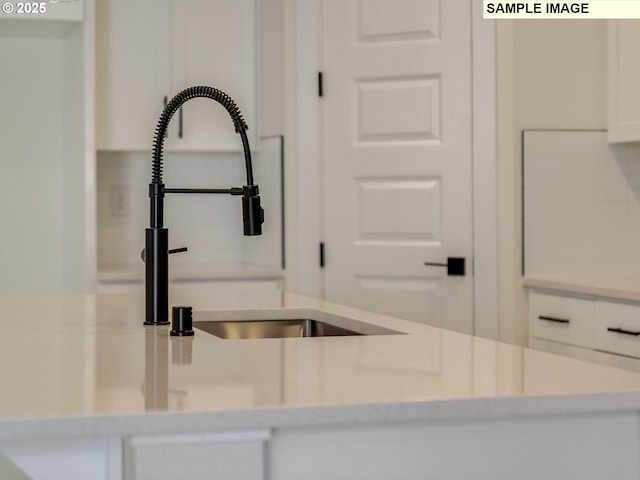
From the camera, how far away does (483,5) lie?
3.87 meters

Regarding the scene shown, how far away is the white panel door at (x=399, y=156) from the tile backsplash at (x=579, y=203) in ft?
0.84

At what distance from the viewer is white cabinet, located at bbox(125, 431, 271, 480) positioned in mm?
1187

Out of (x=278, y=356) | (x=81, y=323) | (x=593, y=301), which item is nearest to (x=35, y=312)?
(x=81, y=323)

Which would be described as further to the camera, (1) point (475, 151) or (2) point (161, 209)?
(1) point (475, 151)

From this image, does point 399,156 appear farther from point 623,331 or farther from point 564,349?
point 623,331

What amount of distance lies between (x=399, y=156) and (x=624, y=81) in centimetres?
92

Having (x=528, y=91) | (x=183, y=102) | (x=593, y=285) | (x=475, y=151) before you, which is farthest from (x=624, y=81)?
(x=183, y=102)

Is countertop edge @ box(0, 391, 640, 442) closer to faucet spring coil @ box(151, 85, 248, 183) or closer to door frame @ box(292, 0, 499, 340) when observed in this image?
faucet spring coil @ box(151, 85, 248, 183)

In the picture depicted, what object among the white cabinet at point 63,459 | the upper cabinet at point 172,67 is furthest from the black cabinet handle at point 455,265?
the white cabinet at point 63,459

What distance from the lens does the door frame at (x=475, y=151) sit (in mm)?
3846

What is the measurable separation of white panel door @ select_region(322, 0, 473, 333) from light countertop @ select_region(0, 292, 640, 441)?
6.51ft

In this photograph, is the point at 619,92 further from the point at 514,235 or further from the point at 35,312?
the point at 35,312

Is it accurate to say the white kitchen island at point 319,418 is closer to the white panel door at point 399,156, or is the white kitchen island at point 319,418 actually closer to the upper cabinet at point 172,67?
the white panel door at point 399,156

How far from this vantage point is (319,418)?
4.00 feet
